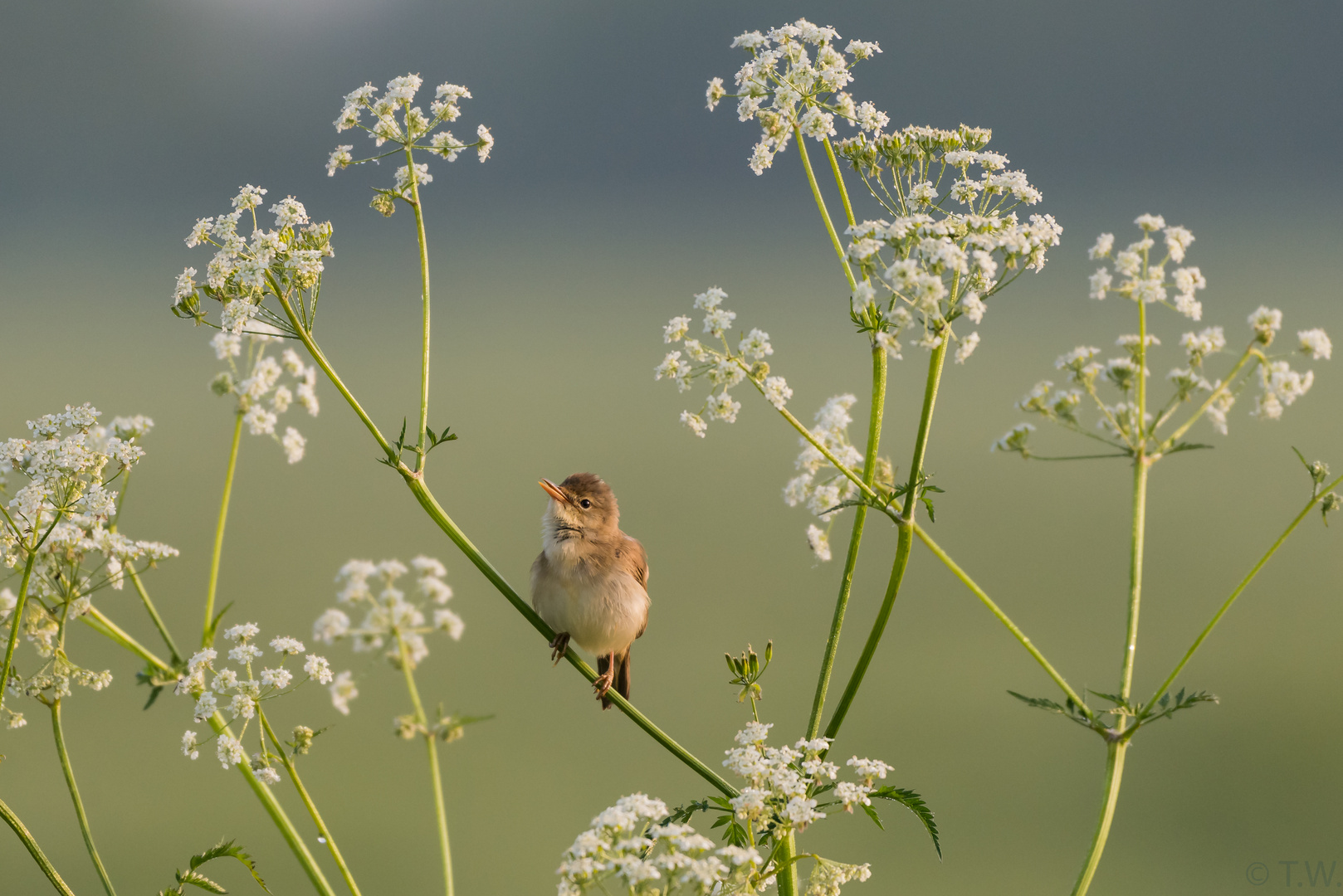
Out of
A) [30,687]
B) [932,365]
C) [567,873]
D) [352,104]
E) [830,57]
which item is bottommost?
[567,873]

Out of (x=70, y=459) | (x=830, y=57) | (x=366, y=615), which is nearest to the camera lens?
(x=366, y=615)

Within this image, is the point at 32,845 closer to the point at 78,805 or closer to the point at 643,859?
the point at 78,805

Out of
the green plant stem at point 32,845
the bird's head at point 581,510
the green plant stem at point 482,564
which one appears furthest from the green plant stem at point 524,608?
the bird's head at point 581,510

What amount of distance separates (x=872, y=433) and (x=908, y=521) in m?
0.20

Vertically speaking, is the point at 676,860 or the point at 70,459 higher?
the point at 70,459

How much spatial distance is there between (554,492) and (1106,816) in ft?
6.46

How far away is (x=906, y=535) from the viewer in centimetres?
196

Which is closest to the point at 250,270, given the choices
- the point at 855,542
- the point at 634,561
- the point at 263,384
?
the point at 263,384

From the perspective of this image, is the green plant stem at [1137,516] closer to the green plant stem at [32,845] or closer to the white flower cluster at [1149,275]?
the white flower cluster at [1149,275]

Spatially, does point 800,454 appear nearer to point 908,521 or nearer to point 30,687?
point 908,521

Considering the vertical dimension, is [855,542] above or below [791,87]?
below

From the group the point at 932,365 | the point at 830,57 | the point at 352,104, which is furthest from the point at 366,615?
the point at 830,57

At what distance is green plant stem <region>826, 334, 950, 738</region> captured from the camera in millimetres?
1905

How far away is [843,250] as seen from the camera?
6.81ft
